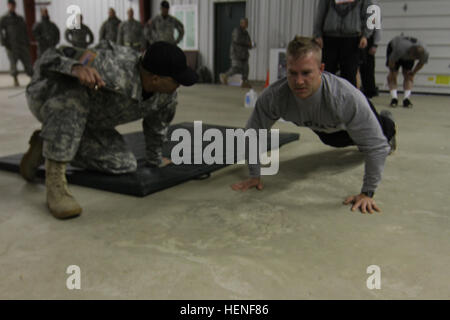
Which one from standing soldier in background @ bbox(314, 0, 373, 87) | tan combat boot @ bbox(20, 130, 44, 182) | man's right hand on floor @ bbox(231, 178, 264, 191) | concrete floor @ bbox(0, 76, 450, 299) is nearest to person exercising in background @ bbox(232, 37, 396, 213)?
concrete floor @ bbox(0, 76, 450, 299)

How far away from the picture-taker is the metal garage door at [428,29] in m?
6.61

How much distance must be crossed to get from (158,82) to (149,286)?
3.01 feet

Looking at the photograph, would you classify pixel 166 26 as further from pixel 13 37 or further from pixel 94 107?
pixel 94 107

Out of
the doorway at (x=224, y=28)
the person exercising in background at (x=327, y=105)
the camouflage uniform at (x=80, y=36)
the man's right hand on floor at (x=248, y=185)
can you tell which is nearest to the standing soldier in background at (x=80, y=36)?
the camouflage uniform at (x=80, y=36)

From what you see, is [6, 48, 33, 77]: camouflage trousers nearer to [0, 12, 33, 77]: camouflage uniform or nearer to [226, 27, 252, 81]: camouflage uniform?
[0, 12, 33, 77]: camouflage uniform

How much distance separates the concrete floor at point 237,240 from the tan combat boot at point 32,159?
8 cm

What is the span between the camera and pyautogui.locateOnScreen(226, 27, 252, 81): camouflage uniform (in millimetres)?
7555

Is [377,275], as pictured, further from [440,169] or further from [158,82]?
[440,169]

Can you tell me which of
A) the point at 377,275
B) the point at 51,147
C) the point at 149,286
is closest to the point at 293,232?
the point at 377,275

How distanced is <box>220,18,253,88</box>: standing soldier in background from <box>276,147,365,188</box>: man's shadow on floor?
208 inches

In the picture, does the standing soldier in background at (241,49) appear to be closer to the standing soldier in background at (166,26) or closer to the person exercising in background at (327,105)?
the standing soldier in background at (166,26)

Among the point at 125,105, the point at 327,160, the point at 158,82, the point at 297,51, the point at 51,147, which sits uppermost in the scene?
the point at 297,51

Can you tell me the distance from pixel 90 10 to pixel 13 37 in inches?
156
